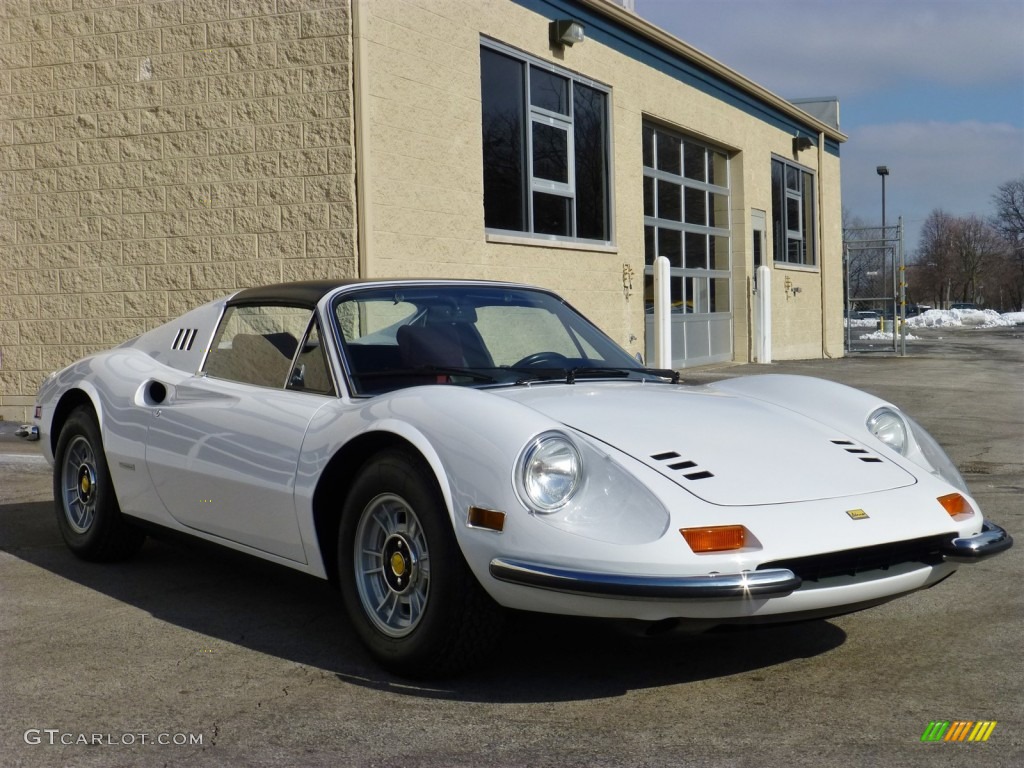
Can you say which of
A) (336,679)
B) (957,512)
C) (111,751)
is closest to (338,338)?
(336,679)

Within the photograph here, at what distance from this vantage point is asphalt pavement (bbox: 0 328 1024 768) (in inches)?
118

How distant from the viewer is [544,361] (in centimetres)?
454

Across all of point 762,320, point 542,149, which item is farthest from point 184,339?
point 762,320

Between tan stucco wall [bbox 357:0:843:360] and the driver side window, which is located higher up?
tan stucco wall [bbox 357:0:843:360]

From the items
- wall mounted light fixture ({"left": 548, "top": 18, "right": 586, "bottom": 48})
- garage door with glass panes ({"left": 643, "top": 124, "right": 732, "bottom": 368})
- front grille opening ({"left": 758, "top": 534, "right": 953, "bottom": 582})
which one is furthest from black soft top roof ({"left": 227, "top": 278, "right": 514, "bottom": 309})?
garage door with glass panes ({"left": 643, "top": 124, "right": 732, "bottom": 368})

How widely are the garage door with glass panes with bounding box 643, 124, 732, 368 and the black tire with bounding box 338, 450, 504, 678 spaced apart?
504 inches

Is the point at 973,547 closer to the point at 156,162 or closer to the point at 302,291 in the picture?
the point at 302,291

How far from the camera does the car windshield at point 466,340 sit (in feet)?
13.8

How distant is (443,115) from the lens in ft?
36.7

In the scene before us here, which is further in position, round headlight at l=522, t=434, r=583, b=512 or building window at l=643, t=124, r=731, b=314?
building window at l=643, t=124, r=731, b=314

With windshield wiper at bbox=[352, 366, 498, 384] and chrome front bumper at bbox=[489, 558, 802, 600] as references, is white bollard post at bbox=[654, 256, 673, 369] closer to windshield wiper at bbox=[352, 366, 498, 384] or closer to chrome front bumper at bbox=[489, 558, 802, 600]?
windshield wiper at bbox=[352, 366, 498, 384]

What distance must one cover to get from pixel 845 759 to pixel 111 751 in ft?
6.17

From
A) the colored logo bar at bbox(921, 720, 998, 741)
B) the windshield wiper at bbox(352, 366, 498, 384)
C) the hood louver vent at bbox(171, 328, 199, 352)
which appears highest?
the hood louver vent at bbox(171, 328, 199, 352)

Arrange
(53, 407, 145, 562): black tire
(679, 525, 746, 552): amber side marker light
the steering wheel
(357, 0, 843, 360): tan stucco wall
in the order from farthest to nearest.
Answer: (357, 0, 843, 360): tan stucco wall < (53, 407, 145, 562): black tire < the steering wheel < (679, 525, 746, 552): amber side marker light
